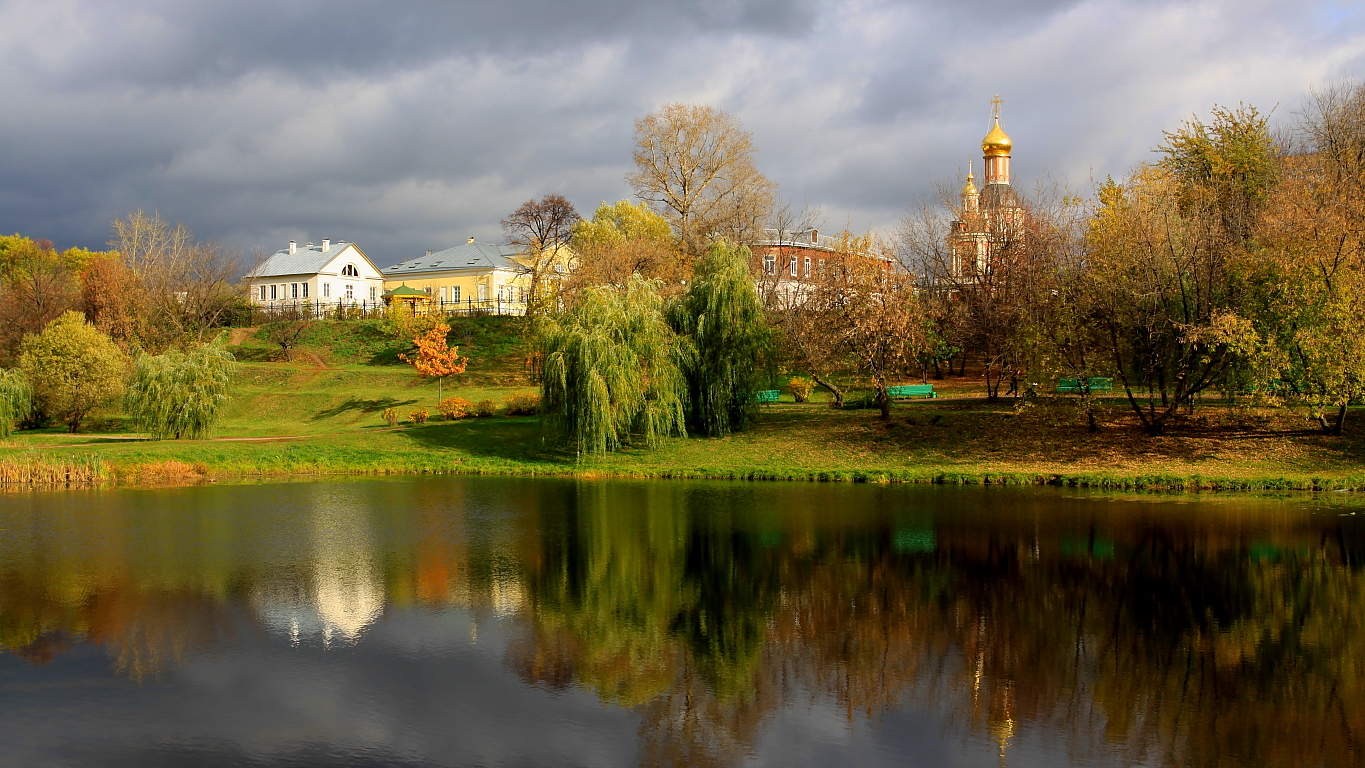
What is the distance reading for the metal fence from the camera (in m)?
69.2

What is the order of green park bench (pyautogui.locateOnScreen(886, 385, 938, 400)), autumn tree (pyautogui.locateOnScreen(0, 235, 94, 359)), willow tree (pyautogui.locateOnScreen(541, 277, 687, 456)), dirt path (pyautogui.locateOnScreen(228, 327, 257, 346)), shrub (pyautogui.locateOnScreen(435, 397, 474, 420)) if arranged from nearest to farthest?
1. willow tree (pyautogui.locateOnScreen(541, 277, 687, 456))
2. shrub (pyautogui.locateOnScreen(435, 397, 474, 420))
3. green park bench (pyautogui.locateOnScreen(886, 385, 938, 400))
4. autumn tree (pyautogui.locateOnScreen(0, 235, 94, 359))
5. dirt path (pyautogui.locateOnScreen(228, 327, 257, 346))

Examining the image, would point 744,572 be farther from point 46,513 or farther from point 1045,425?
point 1045,425

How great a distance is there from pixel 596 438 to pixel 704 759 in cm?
2472

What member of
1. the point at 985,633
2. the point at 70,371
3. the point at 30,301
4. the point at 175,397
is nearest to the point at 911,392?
the point at 175,397

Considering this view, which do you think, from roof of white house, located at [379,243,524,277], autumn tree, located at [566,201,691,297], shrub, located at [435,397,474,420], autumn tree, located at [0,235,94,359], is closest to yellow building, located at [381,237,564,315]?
roof of white house, located at [379,243,524,277]

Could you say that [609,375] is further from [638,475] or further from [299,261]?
[299,261]

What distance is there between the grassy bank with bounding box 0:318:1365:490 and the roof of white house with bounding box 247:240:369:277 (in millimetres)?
40429

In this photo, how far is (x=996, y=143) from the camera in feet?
223

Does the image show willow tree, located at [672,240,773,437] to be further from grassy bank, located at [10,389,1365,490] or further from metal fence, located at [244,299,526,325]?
metal fence, located at [244,299,526,325]

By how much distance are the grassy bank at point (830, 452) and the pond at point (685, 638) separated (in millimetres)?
6143

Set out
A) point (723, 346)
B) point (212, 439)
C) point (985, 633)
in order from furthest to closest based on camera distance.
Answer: point (212, 439) < point (723, 346) < point (985, 633)

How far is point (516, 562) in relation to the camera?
20594 mm

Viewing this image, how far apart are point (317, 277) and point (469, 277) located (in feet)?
41.3

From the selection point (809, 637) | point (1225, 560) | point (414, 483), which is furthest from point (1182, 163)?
point (809, 637)
